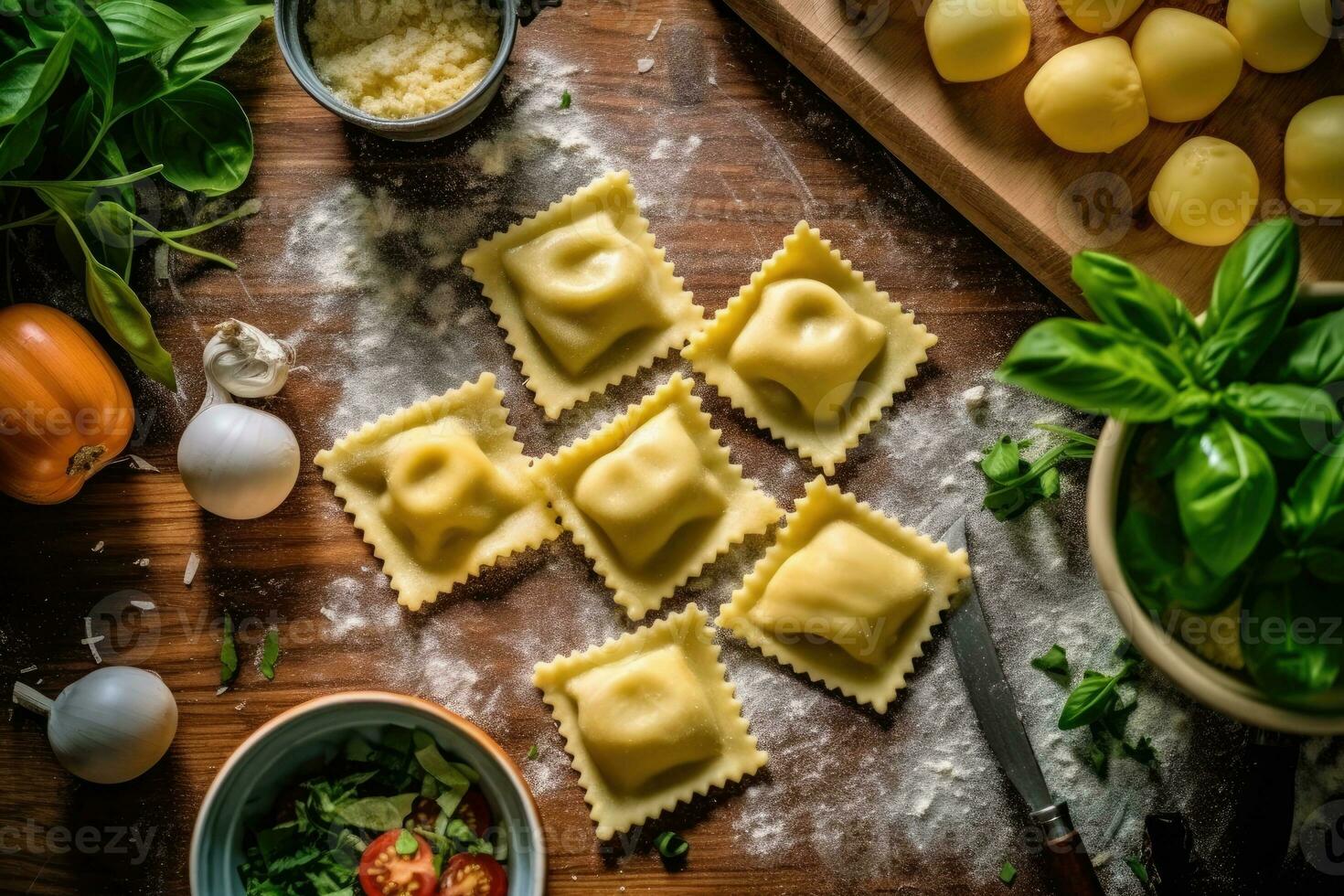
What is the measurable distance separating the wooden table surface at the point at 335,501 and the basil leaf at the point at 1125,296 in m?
0.77

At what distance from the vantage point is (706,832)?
2.56 m

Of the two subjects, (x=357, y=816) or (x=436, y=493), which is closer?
(x=357, y=816)

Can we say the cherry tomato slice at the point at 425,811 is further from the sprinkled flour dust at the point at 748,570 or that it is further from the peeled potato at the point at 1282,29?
the peeled potato at the point at 1282,29

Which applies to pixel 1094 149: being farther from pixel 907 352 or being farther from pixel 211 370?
pixel 211 370

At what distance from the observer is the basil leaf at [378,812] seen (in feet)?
7.98

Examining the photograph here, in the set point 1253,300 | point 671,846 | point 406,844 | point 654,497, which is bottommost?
point 671,846

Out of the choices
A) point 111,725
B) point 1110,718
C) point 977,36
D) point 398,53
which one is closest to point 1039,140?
point 977,36

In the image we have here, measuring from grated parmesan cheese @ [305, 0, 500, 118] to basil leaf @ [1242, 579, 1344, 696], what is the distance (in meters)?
2.06

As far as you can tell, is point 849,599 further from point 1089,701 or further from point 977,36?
point 977,36

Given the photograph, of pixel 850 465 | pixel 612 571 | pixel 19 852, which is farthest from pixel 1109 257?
pixel 19 852

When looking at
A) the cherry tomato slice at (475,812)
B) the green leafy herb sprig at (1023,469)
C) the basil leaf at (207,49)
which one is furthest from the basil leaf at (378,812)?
the basil leaf at (207,49)

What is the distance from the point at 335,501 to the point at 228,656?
1.52ft

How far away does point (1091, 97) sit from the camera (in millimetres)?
2312

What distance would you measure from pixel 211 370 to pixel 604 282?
1004mm
